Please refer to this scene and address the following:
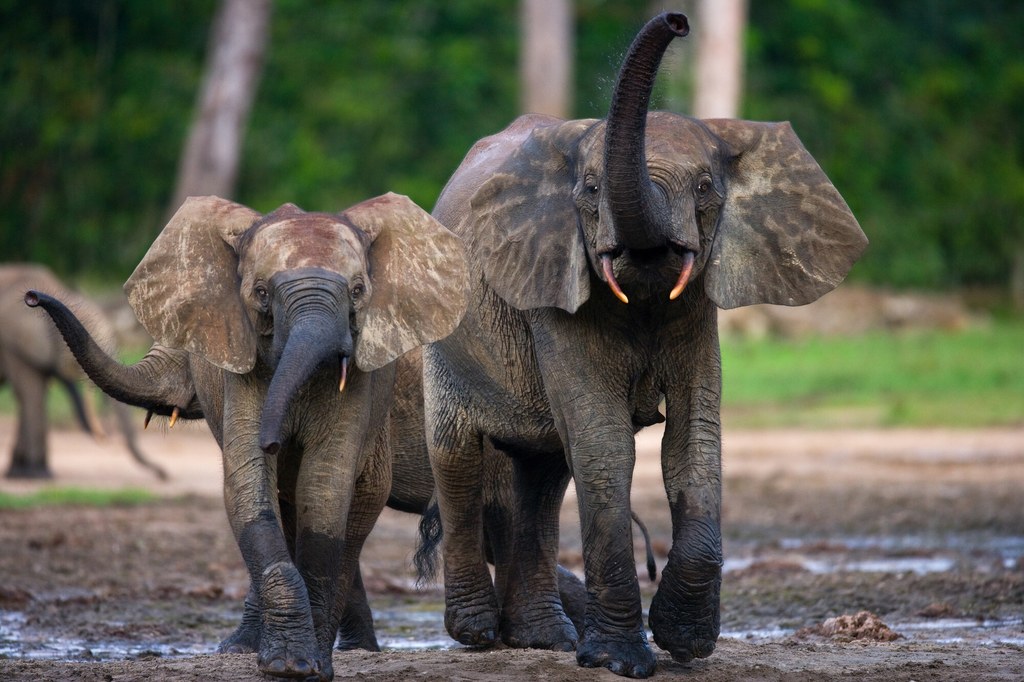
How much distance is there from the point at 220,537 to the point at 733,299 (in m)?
5.75

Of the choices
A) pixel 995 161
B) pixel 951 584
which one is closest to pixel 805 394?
pixel 951 584

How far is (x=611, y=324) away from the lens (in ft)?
19.6

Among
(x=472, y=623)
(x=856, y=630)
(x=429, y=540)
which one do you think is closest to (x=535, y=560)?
(x=472, y=623)

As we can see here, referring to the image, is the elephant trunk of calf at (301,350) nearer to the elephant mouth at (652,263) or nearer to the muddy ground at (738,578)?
the elephant mouth at (652,263)

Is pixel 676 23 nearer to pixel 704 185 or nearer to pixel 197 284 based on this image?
pixel 704 185

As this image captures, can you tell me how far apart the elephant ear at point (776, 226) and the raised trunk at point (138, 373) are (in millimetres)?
2135

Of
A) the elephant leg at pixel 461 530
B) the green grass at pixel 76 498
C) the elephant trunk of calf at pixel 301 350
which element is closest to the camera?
the elephant trunk of calf at pixel 301 350

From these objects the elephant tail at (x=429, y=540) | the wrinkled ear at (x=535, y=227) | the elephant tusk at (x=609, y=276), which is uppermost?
the wrinkled ear at (x=535, y=227)

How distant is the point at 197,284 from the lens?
19.6ft

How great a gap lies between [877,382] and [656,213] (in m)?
15.1

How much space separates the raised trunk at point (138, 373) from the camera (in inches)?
246

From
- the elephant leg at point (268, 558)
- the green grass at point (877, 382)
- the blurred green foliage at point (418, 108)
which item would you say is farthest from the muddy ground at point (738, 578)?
the blurred green foliage at point (418, 108)

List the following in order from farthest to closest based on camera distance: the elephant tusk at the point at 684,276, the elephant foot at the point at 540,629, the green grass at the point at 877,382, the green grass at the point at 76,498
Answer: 1. the green grass at the point at 877,382
2. the green grass at the point at 76,498
3. the elephant foot at the point at 540,629
4. the elephant tusk at the point at 684,276

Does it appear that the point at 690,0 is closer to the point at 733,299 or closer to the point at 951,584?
the point at 951,584
